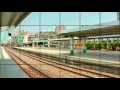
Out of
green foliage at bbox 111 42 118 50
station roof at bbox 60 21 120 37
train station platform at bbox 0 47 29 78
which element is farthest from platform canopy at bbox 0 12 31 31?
green foliage at bbox 111 42 118 50

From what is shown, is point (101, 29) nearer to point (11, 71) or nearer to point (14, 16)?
point (11, 71)

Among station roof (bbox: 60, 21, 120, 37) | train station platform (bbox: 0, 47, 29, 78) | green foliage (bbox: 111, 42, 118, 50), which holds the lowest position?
train station platform (bbox: 0, 47, 29, 78)

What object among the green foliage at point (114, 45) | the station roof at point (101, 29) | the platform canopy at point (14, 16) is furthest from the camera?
the green foliage at point (114, 45)

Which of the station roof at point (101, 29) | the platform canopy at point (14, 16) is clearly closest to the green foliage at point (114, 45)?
the station roof at point (101, 29)

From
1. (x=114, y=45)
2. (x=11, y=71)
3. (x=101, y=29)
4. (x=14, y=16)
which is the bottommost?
(x=11, y=71)

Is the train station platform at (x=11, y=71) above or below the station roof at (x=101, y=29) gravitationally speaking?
below

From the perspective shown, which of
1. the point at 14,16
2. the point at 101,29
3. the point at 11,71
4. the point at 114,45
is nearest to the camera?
the point at 14,16

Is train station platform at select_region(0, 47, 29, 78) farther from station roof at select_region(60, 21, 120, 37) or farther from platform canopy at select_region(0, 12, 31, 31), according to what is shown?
station roof at select_region(60, 21, 120, 37)

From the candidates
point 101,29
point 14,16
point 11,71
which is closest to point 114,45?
point 101,29

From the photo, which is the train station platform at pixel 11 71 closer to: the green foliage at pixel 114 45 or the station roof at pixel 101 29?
the station roof at pixel 101 29
